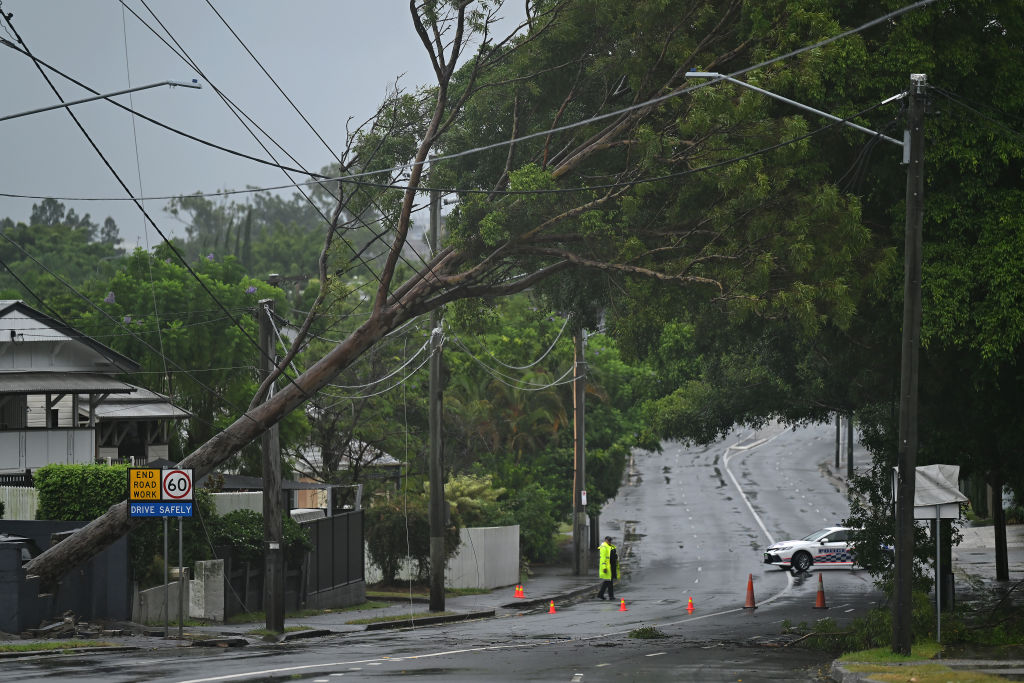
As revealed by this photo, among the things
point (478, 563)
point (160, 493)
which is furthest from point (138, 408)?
point (160, 493)

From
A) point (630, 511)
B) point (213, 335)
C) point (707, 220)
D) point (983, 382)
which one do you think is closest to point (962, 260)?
point (983, 382)

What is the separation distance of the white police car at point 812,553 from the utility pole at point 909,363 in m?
26.2

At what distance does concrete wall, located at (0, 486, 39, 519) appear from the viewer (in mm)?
26656

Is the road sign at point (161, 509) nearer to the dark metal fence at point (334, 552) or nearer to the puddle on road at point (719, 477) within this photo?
the dark metal fence at point (334, 552)

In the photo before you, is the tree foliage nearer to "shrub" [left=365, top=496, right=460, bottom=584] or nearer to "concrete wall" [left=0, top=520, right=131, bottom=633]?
"concrete wall" [left=0, top=520, right=131, bottom=633]

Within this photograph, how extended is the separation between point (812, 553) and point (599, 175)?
24599 mm

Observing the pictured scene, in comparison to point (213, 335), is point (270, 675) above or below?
below

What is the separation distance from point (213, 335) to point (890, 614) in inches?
1174

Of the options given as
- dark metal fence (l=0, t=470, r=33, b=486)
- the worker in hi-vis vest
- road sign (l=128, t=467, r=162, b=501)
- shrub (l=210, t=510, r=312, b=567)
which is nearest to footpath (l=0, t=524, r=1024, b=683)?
the worker in hi-vis vest

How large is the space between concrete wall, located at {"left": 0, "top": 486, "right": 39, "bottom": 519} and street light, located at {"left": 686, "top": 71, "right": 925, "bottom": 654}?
1714cm

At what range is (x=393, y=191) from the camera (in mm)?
24953

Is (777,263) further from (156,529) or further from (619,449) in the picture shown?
(619,449)

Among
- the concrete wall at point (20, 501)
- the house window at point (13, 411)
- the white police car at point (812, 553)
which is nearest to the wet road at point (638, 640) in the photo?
the white police car at point (812, 553)

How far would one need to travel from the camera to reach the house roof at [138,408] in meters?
37.2
